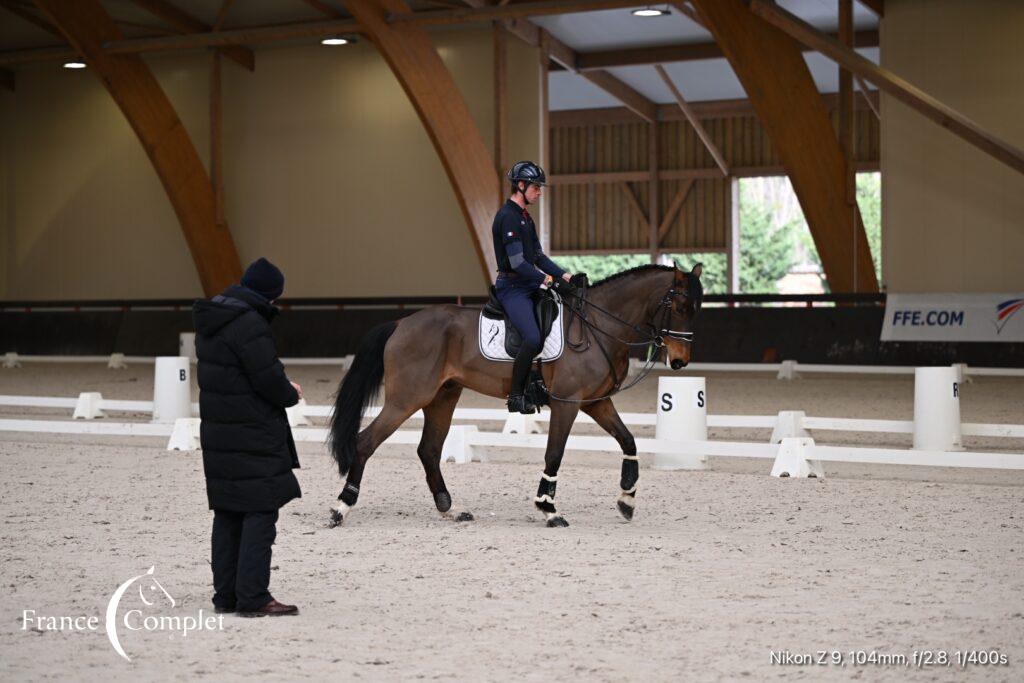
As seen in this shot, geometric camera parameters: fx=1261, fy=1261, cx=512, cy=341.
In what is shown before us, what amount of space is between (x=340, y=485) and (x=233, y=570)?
3533 mm

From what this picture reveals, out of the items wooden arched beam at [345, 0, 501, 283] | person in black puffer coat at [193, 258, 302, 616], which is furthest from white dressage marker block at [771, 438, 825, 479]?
wooden arched beam at [345, 0, 501, 283]

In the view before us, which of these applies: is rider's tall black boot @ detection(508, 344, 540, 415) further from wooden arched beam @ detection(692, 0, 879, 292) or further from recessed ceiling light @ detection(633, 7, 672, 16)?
recessed ceiling light @ detection(633, 7, 672, 16)

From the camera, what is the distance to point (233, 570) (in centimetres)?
468

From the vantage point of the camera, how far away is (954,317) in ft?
55.7

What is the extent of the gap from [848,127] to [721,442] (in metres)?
10.4

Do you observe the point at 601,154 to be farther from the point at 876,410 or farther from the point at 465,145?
the point at 876,410

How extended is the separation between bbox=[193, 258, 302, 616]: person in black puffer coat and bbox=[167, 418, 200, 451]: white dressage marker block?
221 inches

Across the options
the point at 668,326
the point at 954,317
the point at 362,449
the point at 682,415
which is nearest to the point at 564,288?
the point at 668,326

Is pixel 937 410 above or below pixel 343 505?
above

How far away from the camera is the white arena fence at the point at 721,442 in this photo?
8195mm

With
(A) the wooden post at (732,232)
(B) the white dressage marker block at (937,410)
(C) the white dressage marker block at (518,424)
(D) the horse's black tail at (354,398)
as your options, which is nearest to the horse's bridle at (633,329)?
(D) the horse's black tail at (354,398)

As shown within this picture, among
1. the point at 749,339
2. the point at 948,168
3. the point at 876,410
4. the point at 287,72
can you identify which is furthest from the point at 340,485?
the point at 287,72

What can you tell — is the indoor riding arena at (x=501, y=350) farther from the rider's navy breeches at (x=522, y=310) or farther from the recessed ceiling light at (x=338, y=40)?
the recessed ceiling light at (x=338, y=40)

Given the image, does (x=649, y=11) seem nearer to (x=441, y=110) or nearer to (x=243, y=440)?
(x=441, y=110)
